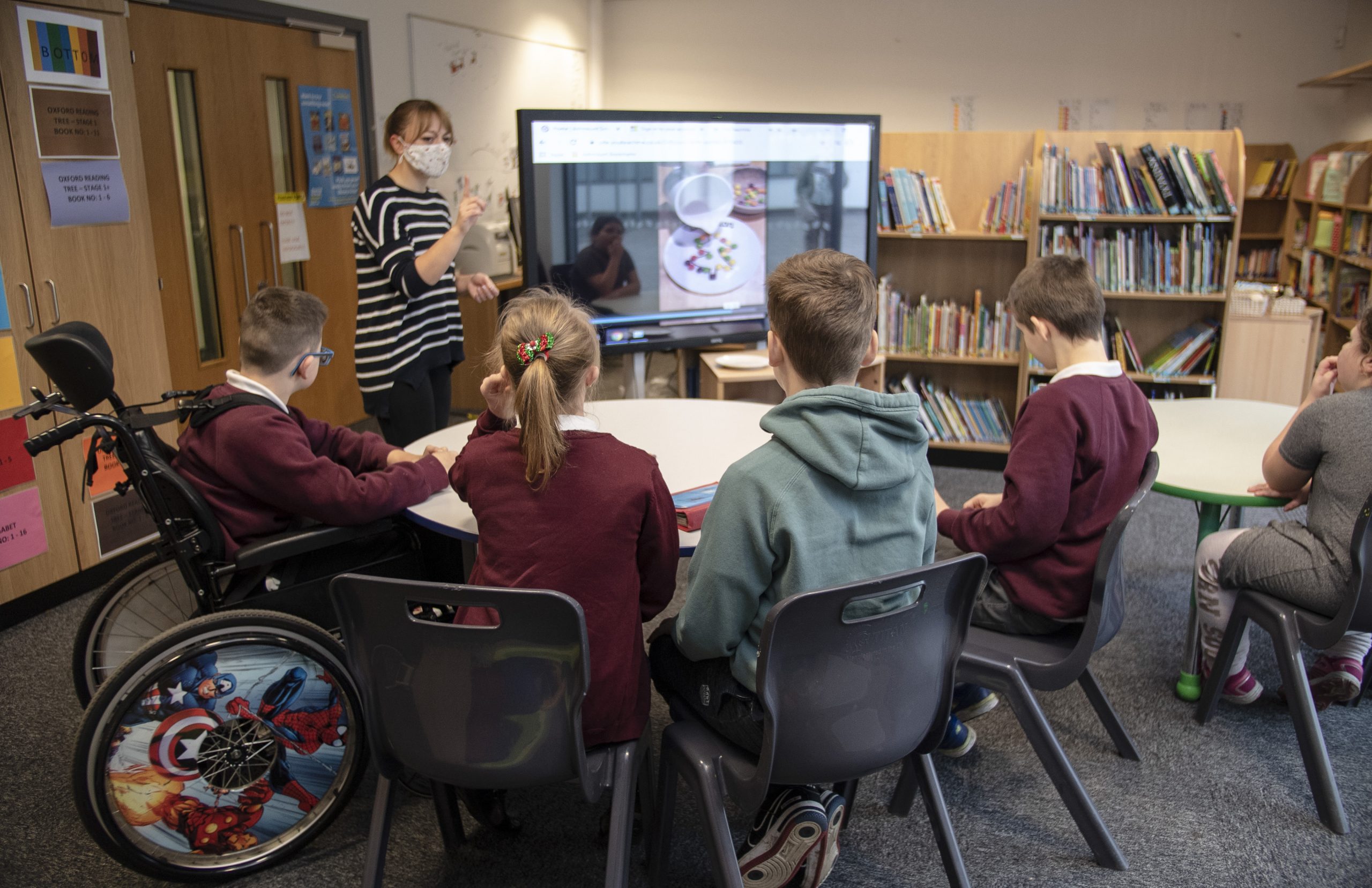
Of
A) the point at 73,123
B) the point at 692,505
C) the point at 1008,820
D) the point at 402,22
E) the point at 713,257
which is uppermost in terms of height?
the point at 402,22

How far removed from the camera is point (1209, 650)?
7.50 ft

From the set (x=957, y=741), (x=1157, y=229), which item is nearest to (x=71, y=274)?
(x=957, y=741)

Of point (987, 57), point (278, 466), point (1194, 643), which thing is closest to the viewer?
point (278, 466)

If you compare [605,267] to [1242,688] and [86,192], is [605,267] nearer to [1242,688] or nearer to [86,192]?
[86,192]

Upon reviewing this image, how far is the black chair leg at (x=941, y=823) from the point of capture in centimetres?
156

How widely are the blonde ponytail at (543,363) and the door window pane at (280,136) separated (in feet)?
9.73

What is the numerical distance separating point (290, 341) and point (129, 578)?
58 cm

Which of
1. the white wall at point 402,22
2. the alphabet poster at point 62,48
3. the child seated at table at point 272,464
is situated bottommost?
the child seated at table at point 272,464

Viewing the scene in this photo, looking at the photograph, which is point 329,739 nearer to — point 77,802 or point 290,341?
point 77,802

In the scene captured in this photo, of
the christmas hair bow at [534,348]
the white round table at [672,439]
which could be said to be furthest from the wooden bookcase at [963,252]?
the christmas hair bow at [534,348]

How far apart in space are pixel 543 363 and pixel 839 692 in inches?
25.2

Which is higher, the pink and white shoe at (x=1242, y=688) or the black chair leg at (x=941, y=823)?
the black chair leg at (x=941, y=823)

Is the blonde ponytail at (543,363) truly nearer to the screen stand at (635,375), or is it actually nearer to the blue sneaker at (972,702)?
the blue sneaker at (972,702)

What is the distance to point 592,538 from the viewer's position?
1.41 metres
